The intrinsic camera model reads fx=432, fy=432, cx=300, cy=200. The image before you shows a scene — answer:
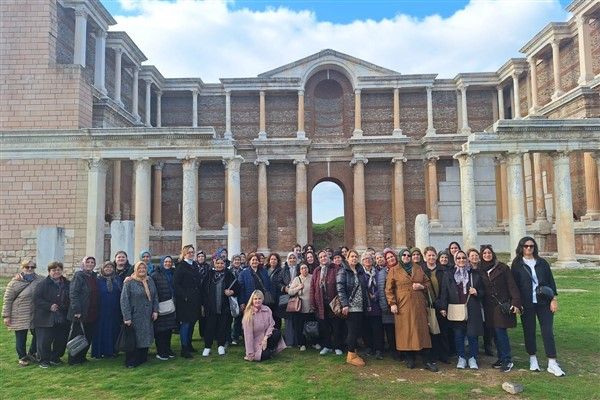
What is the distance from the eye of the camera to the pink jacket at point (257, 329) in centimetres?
800

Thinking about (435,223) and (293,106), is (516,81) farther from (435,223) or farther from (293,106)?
(293,106)

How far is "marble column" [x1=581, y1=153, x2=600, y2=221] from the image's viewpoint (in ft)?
78.8

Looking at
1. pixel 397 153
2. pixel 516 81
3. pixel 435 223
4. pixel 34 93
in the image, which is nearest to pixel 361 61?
pixel 397 153

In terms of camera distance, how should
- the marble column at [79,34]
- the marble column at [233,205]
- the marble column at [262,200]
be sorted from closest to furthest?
1. the marble column at [233,205]
2. the marble column at [79,34]
3. the marble column at [262,200]

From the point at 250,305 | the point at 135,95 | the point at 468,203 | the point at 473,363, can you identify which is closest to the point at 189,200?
the point at 135,95

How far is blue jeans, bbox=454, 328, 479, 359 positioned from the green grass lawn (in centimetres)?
32

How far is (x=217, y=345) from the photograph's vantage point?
8992 mm

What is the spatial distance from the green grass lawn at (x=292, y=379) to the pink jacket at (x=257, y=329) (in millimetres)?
321

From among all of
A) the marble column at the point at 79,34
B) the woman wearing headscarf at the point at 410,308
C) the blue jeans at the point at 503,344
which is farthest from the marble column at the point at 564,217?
the marble column at the point at 79,34

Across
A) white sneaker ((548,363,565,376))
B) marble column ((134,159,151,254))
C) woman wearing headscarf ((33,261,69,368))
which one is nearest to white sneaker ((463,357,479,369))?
white sneaker ((548,363,565,376))

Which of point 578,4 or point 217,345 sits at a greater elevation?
point 578,4

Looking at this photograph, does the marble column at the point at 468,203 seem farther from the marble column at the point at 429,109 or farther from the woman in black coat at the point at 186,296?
the woman in black coat at the point at 186,296

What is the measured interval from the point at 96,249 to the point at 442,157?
23.0 metres

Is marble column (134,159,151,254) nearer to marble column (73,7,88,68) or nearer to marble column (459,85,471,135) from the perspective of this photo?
marble column (73,7,88,68)
